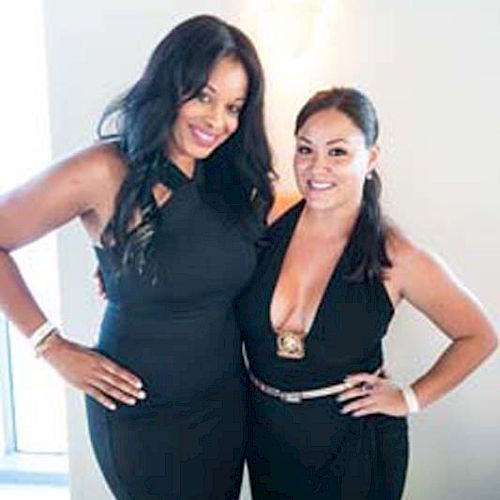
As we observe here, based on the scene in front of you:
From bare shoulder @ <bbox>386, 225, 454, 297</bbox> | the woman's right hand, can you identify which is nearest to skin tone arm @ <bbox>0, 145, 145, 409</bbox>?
the woman's right hand

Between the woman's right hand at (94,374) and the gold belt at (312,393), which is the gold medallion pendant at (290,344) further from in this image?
the woman's right hand at (94,374)

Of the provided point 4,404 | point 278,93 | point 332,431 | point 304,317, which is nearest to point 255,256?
point 304,317

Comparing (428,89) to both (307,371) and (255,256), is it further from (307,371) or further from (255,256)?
(307,371)

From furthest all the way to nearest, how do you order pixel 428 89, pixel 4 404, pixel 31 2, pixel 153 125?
pixel 4 404 → pixel 31 2 → pixel 428 89 → pixel 153 125

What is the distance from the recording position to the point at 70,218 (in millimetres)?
1362

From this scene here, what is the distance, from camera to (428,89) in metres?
1.73

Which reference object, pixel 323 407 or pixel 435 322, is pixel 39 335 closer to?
pixel 323 407

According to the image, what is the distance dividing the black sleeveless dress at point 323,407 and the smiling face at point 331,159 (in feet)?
0.34

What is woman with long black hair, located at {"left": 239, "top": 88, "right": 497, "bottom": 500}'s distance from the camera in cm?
142

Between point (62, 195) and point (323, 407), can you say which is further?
point (323, 407)

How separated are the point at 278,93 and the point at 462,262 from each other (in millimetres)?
615

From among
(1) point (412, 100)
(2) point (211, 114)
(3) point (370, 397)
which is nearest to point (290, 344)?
(3) point (370, 397)

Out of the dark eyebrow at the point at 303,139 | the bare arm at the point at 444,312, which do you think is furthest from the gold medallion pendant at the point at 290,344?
the dark eyebrow at the point at 303,139

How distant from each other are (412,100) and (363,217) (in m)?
0.44
